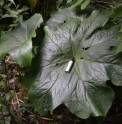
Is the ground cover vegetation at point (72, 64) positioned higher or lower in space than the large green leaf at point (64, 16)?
lower

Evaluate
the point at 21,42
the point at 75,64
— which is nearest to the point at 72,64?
the point at 75,64

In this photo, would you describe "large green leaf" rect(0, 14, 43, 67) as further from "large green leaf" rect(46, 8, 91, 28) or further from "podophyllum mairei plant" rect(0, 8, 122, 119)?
"large green leaf" rect(46, 8, 91, 28)

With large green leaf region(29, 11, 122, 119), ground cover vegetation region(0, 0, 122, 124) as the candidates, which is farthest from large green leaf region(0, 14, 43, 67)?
large green leaf region(29, 11, 122, 119)

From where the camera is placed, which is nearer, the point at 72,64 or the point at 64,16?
the point at 72,64

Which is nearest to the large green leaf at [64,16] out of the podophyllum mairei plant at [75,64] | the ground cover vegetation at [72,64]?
the ground cover vegetation at [72,64]

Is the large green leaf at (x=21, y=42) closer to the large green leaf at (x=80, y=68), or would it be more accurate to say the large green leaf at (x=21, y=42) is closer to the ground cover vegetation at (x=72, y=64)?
the ground cover vegetation at (x=72, y=64)

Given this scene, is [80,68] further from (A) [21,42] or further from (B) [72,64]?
(A) [21,42]
